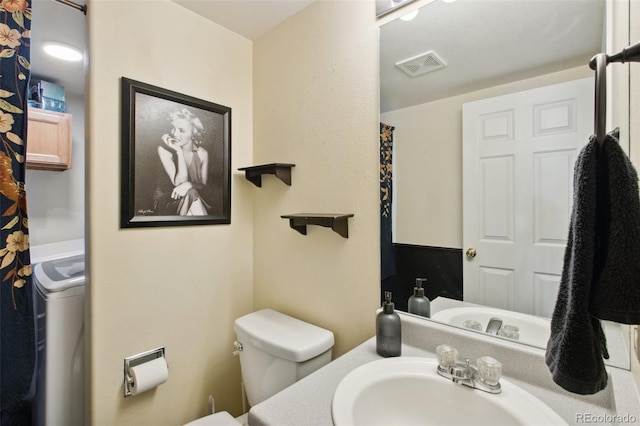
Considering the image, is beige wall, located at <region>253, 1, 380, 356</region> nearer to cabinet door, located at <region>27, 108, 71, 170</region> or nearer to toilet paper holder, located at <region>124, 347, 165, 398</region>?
toilet paper holder, located at <region>124, 347, 165, 398</region>

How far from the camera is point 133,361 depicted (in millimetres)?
1191

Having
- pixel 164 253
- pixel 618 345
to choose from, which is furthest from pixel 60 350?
pixel 618 345

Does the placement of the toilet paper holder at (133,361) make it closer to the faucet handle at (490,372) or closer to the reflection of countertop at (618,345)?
the faucet handle at (490,372)

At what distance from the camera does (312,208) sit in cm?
133

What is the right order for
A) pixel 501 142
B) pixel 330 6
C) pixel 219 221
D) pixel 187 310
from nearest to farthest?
pixel 501 142, pixel 330 6, pixel 187 310, pixel 219 221

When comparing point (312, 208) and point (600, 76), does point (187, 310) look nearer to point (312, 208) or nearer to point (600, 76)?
point (312, 208)

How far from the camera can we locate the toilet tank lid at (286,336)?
1087 mm

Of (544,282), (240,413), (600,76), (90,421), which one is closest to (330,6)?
(600,76)

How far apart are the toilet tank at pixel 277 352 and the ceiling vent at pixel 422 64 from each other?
1079 mm

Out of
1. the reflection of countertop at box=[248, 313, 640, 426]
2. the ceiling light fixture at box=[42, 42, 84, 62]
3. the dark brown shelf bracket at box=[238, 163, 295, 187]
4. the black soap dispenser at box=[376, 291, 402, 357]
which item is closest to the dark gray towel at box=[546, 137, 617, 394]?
the reflection of countertop at box=[248, 313, 640, 426]

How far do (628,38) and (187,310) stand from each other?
1697mm

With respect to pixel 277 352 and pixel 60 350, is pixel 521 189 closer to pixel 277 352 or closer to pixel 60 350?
pixel 277 352

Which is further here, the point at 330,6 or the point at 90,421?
the point at 330,6

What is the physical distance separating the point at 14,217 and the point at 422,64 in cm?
152
